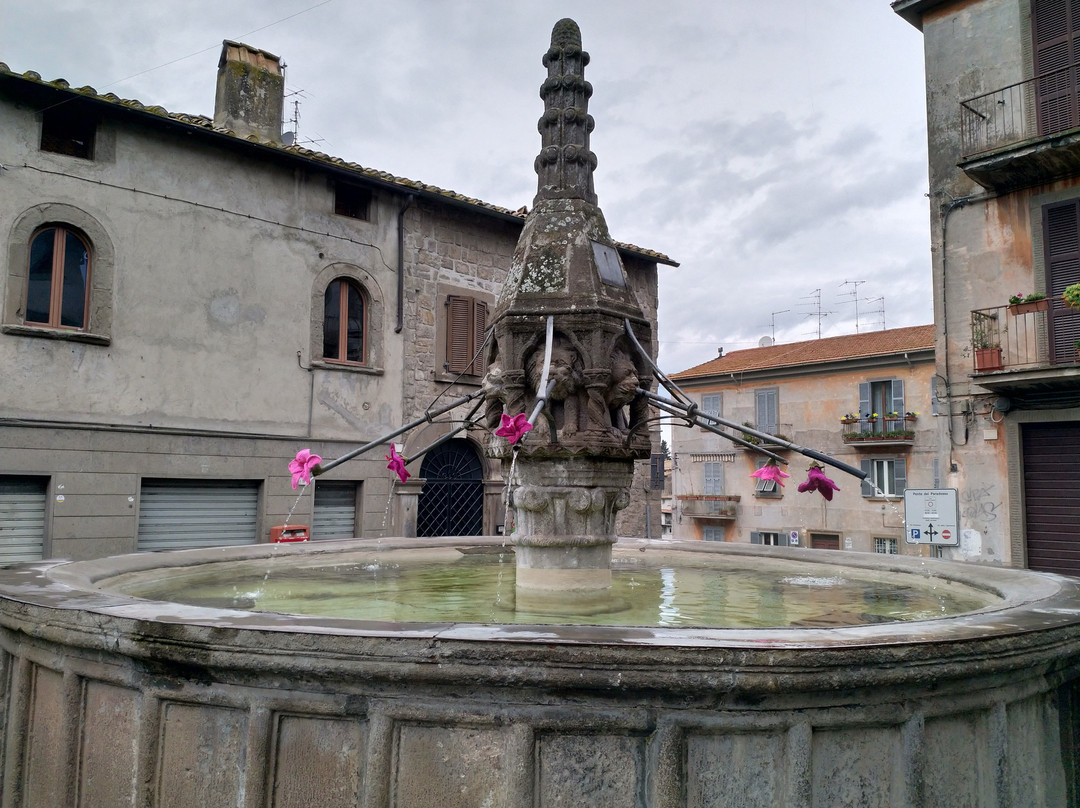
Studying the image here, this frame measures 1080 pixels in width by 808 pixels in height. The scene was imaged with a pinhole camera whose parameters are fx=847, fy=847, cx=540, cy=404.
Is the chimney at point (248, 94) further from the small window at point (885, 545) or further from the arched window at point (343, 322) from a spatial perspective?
the small window at point (885, 545)

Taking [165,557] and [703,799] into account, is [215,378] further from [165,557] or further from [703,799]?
[703,799]

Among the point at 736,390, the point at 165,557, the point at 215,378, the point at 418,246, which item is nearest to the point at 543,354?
the point at 165,557

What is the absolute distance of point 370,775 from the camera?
2.88 metres

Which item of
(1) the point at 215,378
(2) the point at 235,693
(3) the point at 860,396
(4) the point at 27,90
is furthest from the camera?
(3) the point at 860,396

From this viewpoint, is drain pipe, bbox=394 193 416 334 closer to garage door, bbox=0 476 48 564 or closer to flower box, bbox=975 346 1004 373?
garage door, bbox=0 476 48 564

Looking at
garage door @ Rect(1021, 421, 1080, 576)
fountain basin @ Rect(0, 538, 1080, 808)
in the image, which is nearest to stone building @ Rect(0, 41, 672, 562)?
fountain basin @ Rect(0, 538, 1080, 808)

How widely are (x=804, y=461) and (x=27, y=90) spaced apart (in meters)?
26.4

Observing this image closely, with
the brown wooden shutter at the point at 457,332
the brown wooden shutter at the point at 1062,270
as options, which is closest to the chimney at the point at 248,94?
the brown wooden shutter at the point at 457,332

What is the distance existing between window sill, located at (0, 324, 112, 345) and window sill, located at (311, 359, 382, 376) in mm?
3523

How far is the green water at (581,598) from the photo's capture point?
4910 millimetres

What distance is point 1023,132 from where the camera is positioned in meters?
14.7

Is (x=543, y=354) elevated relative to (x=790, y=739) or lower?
elevated

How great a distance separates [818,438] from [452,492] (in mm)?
17718

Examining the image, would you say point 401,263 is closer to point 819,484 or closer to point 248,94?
point 248,94
